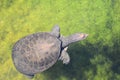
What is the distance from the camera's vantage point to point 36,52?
4992 millimetres

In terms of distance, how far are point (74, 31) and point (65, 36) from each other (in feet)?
0.74

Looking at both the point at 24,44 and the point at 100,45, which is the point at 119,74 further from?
the point at 24,44

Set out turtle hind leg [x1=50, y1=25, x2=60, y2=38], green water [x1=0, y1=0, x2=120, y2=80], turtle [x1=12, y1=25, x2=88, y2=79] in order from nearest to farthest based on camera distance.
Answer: turtle [x1=12, y1=25, x2=88, y2=79], turtle hind leg [x1=50, y1=25, x2=60, y2=38], green water [x1=0, y1=0, x2=120, y2=80]

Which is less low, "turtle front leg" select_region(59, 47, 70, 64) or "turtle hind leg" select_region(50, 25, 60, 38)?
"turtle hind leg" select_region(50, 25, 60, 38)

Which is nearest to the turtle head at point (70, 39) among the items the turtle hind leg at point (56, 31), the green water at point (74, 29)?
the turtle hind leg at point (56, 31)

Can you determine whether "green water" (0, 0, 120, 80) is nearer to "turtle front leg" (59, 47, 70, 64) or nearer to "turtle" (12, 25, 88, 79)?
"turtle front leg" (59, 47, 70, 64)

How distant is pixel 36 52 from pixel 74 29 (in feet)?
4.03

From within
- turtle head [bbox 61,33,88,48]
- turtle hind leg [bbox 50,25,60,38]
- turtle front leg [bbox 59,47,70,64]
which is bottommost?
turtle front leg [bbox 59,47,70,64]

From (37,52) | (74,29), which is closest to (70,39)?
(74,29)

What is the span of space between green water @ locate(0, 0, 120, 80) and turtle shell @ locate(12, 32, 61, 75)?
65 cm

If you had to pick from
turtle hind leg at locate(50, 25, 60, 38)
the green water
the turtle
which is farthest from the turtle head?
the green water

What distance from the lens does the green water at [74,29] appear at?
5.77 meters

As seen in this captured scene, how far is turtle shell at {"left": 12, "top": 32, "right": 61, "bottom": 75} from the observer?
5016mm

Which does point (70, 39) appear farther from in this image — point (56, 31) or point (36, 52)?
point (36, 52)
